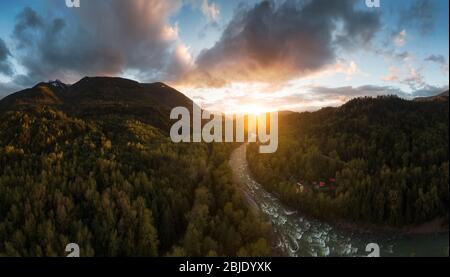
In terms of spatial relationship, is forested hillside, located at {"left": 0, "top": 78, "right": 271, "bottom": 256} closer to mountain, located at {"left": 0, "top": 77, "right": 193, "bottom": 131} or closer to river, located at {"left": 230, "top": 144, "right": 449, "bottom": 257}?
river, located at {"left": 230, "top": 144, "right": 449, "bottom": 257}

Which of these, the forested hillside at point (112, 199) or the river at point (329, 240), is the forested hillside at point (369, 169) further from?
the forested hillside at point (112, 199)

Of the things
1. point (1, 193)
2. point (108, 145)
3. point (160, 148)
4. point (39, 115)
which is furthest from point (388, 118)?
point (39, 115)

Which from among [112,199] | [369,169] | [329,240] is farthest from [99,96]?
[329,240]

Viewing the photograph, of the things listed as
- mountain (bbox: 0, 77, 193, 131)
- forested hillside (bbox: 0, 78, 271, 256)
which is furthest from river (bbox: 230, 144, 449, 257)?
mountain (bbox: 0, 77, 193, 131)

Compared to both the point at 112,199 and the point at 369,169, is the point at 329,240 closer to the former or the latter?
the point at 369,169

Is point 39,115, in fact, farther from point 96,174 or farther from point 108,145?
point 96,174
